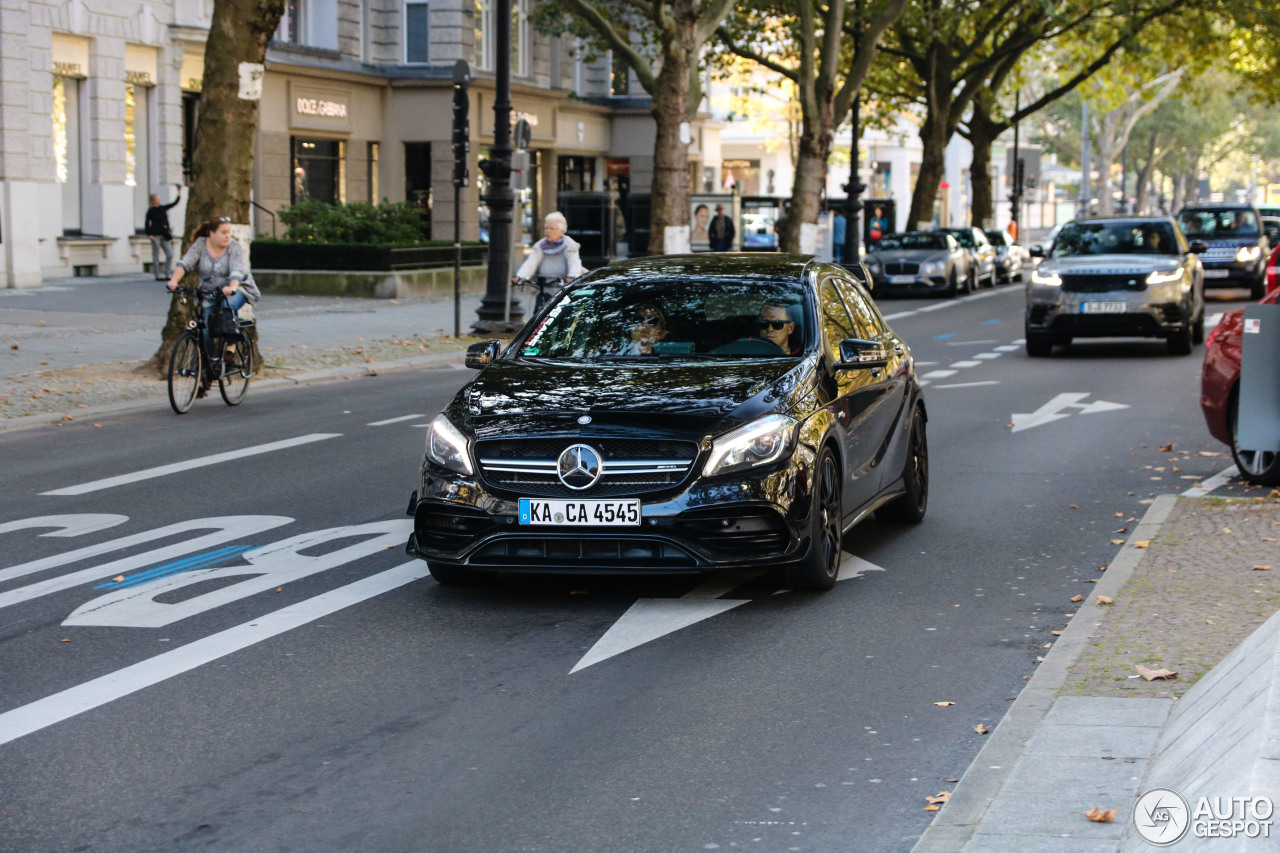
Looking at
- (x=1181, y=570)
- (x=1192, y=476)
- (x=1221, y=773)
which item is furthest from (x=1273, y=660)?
(x=1192, y=476)

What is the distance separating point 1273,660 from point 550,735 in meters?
2.21

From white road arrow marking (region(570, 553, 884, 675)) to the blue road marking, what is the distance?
7.22 feet

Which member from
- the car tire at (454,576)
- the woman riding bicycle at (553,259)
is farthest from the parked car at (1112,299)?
the car tire at (454,576)

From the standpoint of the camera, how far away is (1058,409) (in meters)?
16.0

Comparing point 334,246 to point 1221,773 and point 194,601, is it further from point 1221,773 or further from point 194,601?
point 1221,773

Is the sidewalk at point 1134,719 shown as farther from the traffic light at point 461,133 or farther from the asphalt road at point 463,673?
the traffic light at point 461,133

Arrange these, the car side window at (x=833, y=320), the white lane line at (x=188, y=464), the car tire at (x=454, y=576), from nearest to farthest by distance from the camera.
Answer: the car tire at (x=454, y=576), the car side window at (x=833, y=320), the white lane line at (x=188, y=464)

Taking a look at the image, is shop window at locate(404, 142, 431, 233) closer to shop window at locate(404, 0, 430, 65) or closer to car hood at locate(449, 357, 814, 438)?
shop window at locate(404, 0, 430, 65)

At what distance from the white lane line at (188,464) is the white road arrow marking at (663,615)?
15.1 feet

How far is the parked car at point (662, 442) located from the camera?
7.38 m

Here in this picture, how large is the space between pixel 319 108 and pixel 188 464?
103 ft

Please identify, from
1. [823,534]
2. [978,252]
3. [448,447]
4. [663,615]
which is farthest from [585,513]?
[978,252]

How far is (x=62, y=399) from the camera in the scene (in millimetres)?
15930
